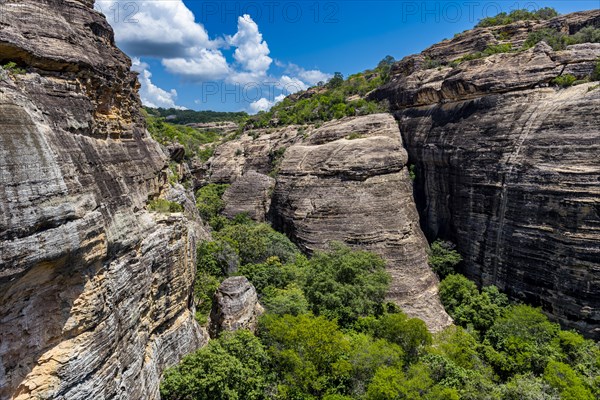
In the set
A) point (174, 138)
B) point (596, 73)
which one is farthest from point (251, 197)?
point (596, 73)

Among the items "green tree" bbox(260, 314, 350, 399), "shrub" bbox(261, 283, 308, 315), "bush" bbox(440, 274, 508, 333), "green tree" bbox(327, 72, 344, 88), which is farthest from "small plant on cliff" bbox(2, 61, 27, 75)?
"green tree" bbox(327, 72, 344, 88)

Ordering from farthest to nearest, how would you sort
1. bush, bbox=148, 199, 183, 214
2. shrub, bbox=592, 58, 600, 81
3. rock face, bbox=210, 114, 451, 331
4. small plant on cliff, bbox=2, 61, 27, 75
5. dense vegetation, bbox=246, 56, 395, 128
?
dense vegetation, bbox=246, 56, 395, 128
rock face, bbox=210, 114, 451, 331
shrub, bbox=592, 58, 600, 81
bush, bbox=148, 199, 183, 214
small plant on cliff, bbox=2, 61, 27, 75

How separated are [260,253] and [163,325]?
1393cm

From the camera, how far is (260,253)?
95.1ft

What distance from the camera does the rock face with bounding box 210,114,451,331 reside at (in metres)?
27.0

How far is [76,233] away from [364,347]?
543 inches

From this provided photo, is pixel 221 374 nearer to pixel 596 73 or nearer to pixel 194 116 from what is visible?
pixel 596 73

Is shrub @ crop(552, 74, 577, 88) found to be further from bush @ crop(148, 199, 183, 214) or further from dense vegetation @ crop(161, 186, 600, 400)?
bush @ crop(148, 199, 183, 214)

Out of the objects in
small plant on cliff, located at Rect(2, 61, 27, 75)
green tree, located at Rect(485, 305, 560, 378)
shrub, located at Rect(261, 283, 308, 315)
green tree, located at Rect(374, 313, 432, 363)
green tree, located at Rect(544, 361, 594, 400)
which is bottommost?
green tree, located at Rect(485, 305, 560, 378)

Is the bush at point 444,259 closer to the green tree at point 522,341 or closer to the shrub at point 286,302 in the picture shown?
the green tree at point 522,341

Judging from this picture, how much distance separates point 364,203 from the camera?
2969cm

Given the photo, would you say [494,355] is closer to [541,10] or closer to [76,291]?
[76,291]

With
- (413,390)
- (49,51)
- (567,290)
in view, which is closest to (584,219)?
(567,290)

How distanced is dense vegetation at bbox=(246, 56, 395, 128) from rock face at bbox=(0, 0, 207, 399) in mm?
30656
